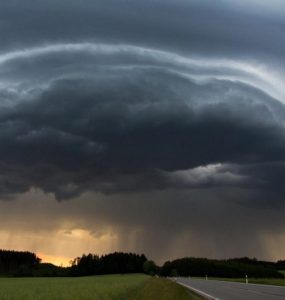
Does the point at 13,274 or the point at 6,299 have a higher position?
the point at 13,274

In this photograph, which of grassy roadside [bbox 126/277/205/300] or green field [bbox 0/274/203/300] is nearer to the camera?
green field [bbox 0/274/203/300]

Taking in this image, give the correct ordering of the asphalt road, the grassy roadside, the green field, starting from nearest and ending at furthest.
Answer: the green field < the asphalt road < the grassy roadside

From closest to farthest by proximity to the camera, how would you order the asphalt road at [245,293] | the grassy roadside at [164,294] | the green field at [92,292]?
1. the green field at [92,292]
2. the asphalt road at [245,293]
3. the grassy roadside at [164,294]

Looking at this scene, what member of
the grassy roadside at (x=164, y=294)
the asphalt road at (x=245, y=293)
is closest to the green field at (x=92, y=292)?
the grassy roadside at (x=164, y=294)

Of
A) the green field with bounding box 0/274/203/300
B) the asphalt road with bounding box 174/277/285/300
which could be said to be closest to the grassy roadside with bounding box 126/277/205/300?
the green field with bounding box 0/274/203/300

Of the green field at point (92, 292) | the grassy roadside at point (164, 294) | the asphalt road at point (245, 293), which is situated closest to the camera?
the green field at point (92, 292)

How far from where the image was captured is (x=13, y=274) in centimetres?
19312

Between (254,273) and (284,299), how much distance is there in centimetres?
14664

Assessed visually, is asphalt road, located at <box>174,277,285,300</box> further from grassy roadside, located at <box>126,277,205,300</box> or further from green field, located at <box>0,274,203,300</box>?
green field, located at <box>0,274,203,300</box>

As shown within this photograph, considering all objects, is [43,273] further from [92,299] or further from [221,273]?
[92,299]

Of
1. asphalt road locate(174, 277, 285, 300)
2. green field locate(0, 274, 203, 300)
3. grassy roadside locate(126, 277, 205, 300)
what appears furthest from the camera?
grassy roadside locate(126, 277, 205, 300)

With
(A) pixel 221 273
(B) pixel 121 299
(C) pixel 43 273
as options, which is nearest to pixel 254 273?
(A) pixel 221 273

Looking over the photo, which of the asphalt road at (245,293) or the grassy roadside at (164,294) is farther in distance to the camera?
the grassy roadside at (164,294)

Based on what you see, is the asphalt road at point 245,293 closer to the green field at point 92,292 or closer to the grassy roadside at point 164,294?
the grassy roadside at point 164,294
